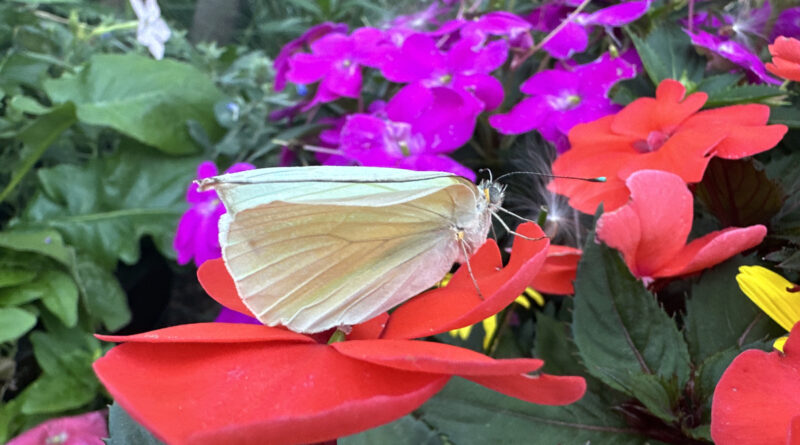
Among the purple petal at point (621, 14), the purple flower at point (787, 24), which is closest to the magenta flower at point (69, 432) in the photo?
the purple petal at point (621, 14)

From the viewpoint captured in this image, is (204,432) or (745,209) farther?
(745,209)

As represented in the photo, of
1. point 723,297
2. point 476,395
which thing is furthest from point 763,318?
point 476,395

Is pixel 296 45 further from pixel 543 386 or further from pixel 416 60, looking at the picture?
pixel 543 386

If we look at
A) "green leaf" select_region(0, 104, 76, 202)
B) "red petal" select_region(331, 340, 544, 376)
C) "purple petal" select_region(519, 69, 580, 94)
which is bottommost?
"green leaf" select_region(0, 104, 76, 202)

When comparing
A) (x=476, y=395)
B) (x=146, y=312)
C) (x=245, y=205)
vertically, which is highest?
(x=245, y=205)

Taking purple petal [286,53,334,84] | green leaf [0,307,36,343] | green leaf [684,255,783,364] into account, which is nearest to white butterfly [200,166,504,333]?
green leaf [684,255,783,364]

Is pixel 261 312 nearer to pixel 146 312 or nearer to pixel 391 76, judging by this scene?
pixel 391 76

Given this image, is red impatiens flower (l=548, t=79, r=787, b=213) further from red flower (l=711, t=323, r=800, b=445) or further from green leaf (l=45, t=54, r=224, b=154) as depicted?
green leaf (l=45, t=54, r=224, b=154)

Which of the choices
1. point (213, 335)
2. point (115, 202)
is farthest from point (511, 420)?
point (115, 202)
